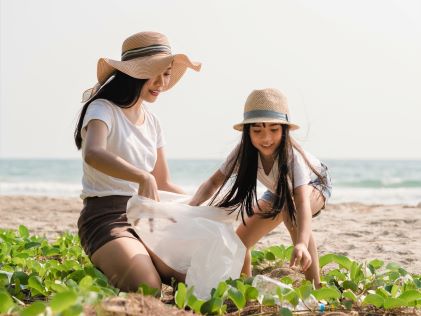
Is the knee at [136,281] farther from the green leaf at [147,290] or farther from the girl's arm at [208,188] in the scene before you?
the girl's arm at [208,188]

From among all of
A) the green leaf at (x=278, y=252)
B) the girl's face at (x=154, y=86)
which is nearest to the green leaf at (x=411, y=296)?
the green leaf at (x=278, y=252)

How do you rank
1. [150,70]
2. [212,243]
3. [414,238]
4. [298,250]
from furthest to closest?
[414,238], [150,70], [212,243], [298,250]

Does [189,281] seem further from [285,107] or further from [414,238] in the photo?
[414,238]

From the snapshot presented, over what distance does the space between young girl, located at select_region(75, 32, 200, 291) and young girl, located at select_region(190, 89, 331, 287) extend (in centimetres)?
46

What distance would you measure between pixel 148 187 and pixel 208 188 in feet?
2.02

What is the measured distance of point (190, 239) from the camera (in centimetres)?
370

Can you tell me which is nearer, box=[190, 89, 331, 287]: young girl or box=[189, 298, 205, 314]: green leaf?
box=[189, 298, 205, 314]: green leaf

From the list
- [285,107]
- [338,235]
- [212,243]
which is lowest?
[338,235]

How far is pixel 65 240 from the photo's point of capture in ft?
17.8

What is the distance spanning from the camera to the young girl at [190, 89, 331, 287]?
12.3ft

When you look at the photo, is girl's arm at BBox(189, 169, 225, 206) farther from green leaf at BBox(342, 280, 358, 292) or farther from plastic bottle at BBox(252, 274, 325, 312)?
green leaf at BBox(342, 280, 358, 292)

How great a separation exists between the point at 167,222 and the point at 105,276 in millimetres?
446

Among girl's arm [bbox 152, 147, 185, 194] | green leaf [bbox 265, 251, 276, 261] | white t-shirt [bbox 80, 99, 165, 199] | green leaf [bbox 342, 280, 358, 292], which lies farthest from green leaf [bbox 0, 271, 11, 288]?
green leaf [bbox 342, 280, 358, 292]

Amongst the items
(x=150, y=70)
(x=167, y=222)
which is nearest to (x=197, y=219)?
(x=167, y=222)
